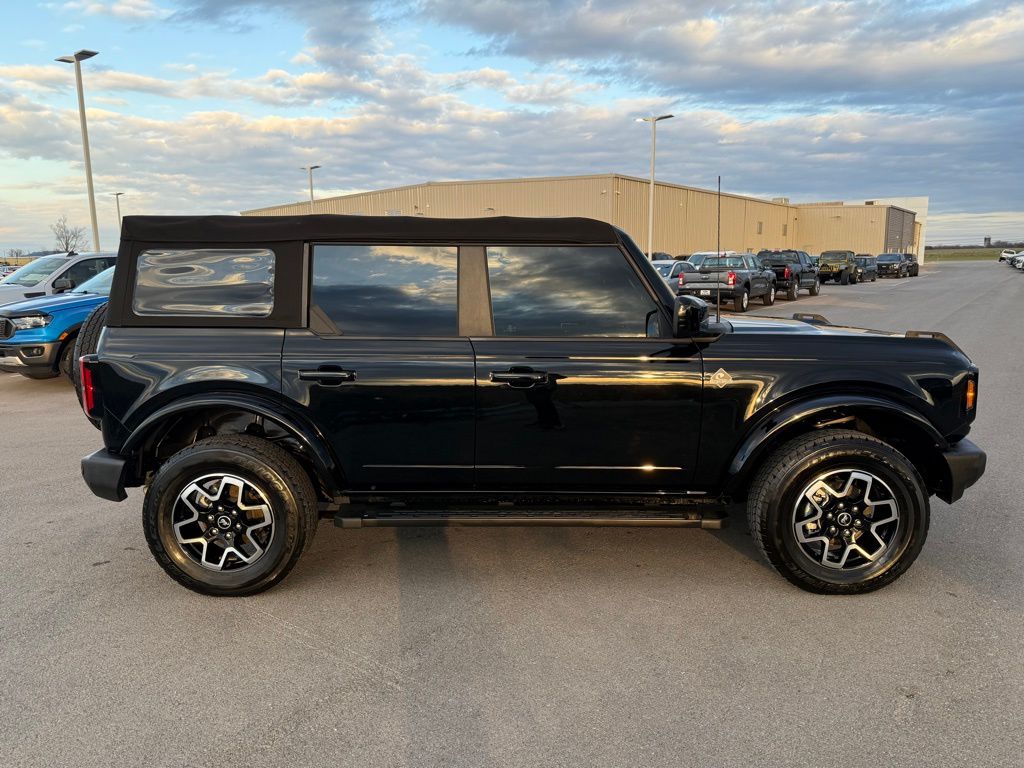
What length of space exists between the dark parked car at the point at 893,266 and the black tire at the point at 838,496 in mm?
52233

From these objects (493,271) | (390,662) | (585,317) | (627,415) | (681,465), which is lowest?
(390,662)

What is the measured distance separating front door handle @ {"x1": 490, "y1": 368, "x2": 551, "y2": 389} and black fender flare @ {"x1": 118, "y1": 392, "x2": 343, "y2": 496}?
0.90m

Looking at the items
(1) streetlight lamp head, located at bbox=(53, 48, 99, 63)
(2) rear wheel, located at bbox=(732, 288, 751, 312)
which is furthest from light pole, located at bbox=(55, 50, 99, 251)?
(2) rear wheel, located at bbox=(732, 288, 751, 312)

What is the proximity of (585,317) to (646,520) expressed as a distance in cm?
103

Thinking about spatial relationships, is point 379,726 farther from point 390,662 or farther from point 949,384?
point 949,384

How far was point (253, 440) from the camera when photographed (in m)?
3.72

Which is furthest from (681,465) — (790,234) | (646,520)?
(790,234)

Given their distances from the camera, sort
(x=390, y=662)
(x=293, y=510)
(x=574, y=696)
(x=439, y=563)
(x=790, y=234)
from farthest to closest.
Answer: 1. (x=790, y=234)
2. (x=439, y=563)
3. (x=293, y=510)
4. (x=390, y=662)
5. (x=574, y=696)

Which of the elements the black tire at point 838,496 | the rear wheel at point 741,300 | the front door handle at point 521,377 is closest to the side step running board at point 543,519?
the black tire at point 838,496

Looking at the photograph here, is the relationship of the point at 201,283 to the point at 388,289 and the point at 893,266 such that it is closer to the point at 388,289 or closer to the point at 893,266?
the point at 388,289

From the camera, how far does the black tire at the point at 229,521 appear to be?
3.59 m

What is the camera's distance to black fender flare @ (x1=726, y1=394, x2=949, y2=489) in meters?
3.62

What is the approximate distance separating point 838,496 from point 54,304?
9.23 m

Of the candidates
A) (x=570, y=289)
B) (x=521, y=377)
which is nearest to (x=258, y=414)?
(x=521, y=377)
